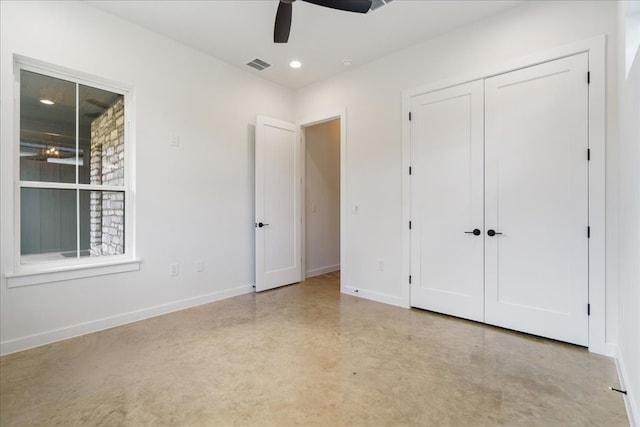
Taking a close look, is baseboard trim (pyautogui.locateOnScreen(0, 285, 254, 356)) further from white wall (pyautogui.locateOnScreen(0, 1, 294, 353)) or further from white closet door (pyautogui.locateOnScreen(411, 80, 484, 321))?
white closet door (pyautogui.locateOnScreen(411, 80, 484, 321))

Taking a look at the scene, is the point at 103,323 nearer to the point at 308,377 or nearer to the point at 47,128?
the point at 47,128

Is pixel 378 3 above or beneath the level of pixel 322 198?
above

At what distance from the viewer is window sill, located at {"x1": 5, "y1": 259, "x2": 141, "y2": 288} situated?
2.45 meters

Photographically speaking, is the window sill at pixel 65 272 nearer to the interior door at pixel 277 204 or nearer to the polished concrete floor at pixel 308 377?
the polished concrete floor at pixel 308 377

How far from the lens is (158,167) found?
10.7 ft

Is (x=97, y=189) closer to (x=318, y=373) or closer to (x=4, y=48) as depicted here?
(x=4, y=48)

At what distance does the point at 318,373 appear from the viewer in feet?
6.94

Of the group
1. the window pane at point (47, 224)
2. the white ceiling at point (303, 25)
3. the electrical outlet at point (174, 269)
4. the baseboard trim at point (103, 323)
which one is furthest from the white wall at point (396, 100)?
the window pane at point (47, 224)

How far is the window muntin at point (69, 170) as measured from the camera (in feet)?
8.54

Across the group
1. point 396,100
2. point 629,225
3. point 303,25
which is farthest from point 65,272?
point 629,225

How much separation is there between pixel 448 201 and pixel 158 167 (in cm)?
313

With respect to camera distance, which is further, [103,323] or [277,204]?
[277,204]

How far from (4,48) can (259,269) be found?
3.17m

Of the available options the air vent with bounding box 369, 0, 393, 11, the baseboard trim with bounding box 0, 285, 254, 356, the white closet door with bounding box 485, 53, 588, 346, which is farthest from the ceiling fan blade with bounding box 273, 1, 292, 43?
the baseboard trim with bounding box 0, 285, 254, 356
